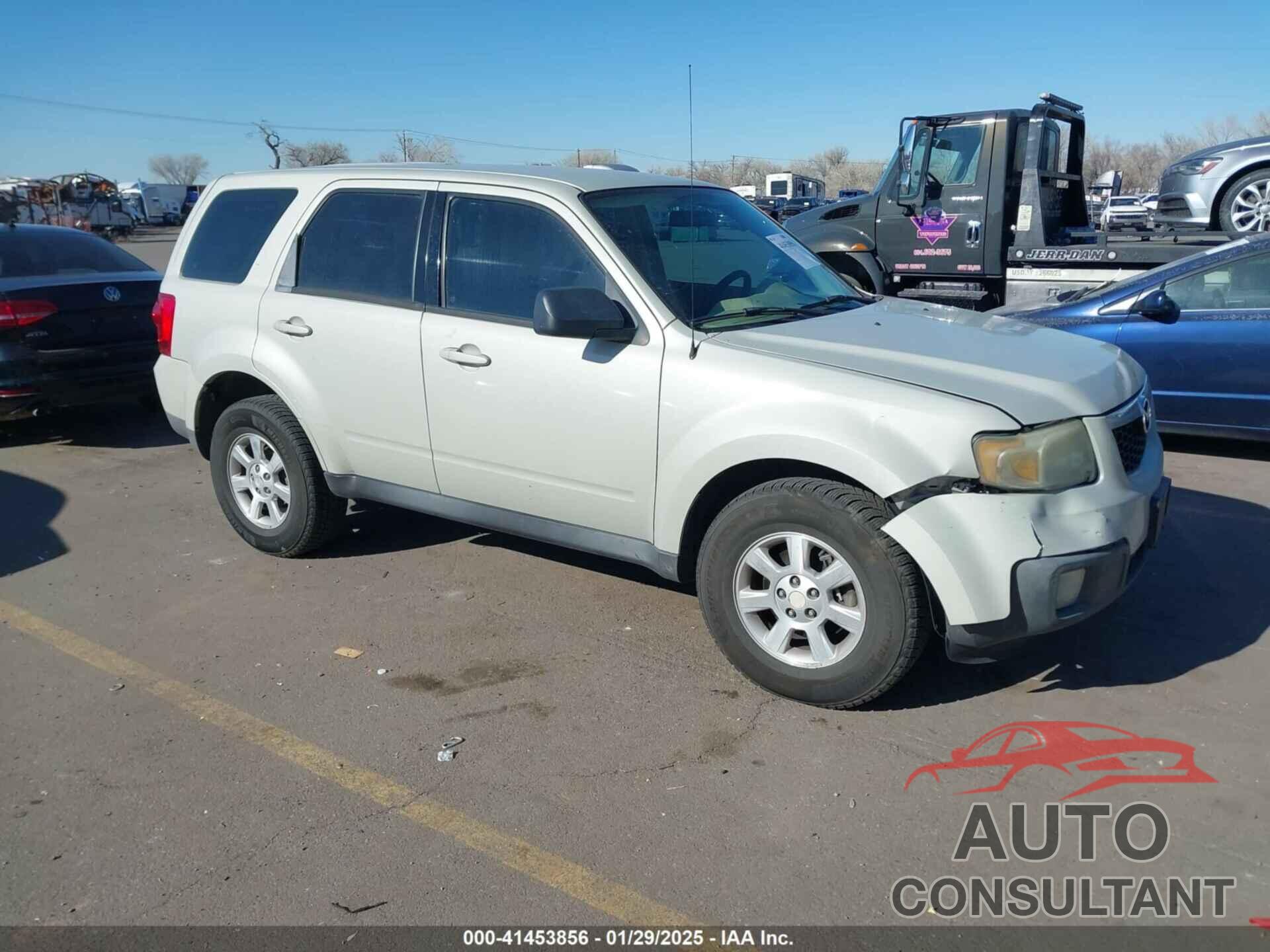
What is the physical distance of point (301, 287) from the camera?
507 centimetres

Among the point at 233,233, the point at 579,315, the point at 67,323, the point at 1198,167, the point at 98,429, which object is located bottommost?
the point at 98,429

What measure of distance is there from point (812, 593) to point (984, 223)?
8.30 m

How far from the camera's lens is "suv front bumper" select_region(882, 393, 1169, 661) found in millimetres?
3359

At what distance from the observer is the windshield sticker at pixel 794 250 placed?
501 centimetres

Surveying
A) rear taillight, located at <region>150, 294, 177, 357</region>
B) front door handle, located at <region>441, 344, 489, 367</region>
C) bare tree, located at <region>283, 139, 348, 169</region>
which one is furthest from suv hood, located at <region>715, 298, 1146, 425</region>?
bare tree, located at <region>283, 139, 348, 169</region>

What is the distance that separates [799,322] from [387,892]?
8.68 feet

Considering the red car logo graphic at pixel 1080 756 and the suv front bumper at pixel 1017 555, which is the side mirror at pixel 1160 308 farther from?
the red car logo graphic at pixel 1080 756

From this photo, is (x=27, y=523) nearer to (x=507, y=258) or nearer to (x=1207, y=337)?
(x=507, y=258)

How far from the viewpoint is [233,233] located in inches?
216

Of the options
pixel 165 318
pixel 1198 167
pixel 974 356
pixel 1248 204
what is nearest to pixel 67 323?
pixel 165 318

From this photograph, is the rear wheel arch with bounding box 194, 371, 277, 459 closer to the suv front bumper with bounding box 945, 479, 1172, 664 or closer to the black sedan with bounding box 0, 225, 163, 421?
the black sedan with bounding box 0, 225, 163, 421

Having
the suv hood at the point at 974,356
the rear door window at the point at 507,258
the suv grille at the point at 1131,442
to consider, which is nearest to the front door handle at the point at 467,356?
the rear door window at the point at 507,258
